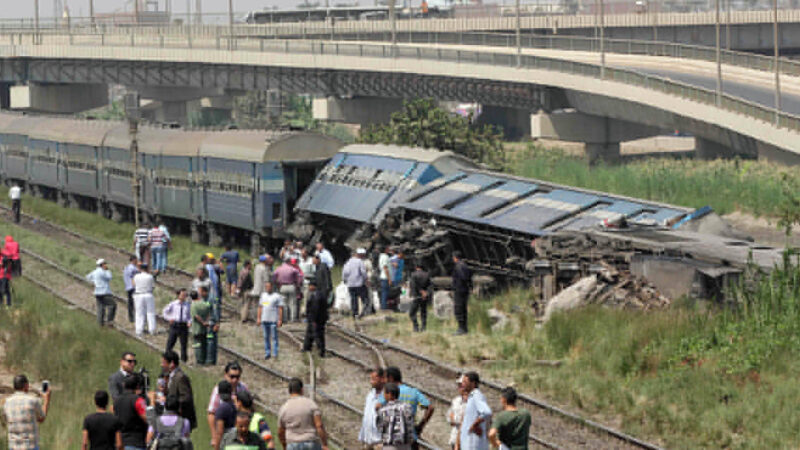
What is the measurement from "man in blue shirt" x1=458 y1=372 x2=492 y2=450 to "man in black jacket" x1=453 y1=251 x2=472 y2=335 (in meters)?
9.75

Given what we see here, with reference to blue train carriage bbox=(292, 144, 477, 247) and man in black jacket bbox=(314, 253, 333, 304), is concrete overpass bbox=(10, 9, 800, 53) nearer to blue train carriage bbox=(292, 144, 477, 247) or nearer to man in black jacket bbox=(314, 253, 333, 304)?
blue train carriage bbox=(292, 144, 477, 247)

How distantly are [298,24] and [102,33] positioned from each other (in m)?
16.1

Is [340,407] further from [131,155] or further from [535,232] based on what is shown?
[131,155]

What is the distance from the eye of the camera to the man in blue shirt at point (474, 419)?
1464 centimetres

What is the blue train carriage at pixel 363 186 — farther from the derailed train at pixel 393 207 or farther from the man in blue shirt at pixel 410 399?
the man in blue shirt at pixel 410 399

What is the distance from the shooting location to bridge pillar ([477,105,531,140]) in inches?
3991

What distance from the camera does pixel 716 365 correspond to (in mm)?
21109

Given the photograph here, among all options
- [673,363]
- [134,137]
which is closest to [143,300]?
[673,363]

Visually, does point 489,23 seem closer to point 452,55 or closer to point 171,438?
point 452,55

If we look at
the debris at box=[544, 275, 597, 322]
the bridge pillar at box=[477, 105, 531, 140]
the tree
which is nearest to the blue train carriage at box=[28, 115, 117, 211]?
the tree

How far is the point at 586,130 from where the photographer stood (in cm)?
6669

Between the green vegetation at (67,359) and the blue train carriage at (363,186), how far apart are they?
275 inches

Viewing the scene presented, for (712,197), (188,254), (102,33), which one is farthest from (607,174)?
(102,33)

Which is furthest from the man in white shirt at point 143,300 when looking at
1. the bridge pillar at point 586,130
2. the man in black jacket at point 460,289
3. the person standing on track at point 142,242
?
the bridge pillar at point 586,130
